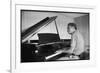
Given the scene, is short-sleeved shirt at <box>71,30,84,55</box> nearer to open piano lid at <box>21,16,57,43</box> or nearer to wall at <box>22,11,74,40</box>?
wall at <box>22,11,74,40</box>

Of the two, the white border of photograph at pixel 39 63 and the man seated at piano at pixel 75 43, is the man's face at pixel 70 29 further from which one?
the white border of photograph at pixel 39 63

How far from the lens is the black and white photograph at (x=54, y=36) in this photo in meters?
1.36

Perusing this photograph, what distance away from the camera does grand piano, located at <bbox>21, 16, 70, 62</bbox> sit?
4.46ft

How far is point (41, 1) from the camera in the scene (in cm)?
138

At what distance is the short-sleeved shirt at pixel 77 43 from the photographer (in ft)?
4.79

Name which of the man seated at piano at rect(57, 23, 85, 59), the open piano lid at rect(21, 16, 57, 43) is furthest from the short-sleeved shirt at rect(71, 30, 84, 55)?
the open piano lid at rect(21, 16, 57, 43)

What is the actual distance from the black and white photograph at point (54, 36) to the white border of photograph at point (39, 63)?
28 millimetres

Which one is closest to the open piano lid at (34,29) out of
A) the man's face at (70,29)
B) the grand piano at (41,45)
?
the grand piano at (41,45)

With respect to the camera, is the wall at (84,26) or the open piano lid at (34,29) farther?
the wall at (84,26)

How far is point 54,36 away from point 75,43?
0.70 feet

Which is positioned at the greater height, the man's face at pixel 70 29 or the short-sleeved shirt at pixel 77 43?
the man's face at pixel 70 29

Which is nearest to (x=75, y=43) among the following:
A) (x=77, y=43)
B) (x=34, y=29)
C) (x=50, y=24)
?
(x=77, y=43)

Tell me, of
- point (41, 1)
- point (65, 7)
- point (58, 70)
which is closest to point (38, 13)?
point (41, 1)

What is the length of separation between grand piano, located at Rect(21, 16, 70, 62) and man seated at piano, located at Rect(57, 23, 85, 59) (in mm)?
83
